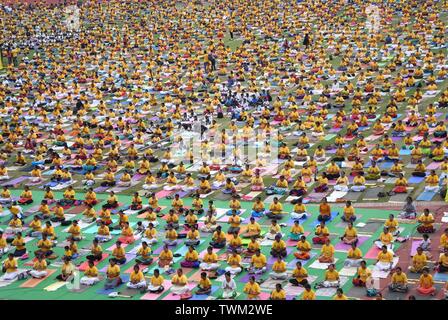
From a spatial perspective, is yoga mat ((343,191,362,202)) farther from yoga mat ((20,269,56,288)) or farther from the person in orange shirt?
yoga mat ((20,269,56,288))

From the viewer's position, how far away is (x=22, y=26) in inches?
2741

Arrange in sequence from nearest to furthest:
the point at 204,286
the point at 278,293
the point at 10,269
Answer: the point at 278,293 < the point at 204,286 < the point at 10,269

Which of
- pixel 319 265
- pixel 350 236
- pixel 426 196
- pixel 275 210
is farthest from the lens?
pixel 426 196

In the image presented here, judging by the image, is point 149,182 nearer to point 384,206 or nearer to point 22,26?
point 384,206

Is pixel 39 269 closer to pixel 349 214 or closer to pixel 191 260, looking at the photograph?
pixel 191 260

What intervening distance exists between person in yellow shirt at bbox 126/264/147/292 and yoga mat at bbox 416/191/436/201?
9884mm

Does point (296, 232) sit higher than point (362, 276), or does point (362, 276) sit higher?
point (296, 232)

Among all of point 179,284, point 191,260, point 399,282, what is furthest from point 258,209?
point 399,282

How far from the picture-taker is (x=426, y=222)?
2325 centimetres

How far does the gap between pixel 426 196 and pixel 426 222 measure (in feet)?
10.9

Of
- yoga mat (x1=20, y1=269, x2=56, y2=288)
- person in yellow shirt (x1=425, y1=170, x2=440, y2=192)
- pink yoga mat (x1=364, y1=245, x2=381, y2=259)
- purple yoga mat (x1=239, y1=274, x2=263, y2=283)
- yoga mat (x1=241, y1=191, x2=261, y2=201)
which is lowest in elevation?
yoga mat (x1=20, y1=269, x2=56, y2=288)

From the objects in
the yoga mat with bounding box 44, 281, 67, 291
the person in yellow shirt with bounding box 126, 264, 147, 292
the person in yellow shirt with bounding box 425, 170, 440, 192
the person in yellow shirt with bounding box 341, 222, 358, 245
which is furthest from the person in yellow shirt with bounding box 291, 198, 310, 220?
the yoga mat with bounding box 44, 281, 67, 291

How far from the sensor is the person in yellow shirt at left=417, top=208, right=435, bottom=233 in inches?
914
